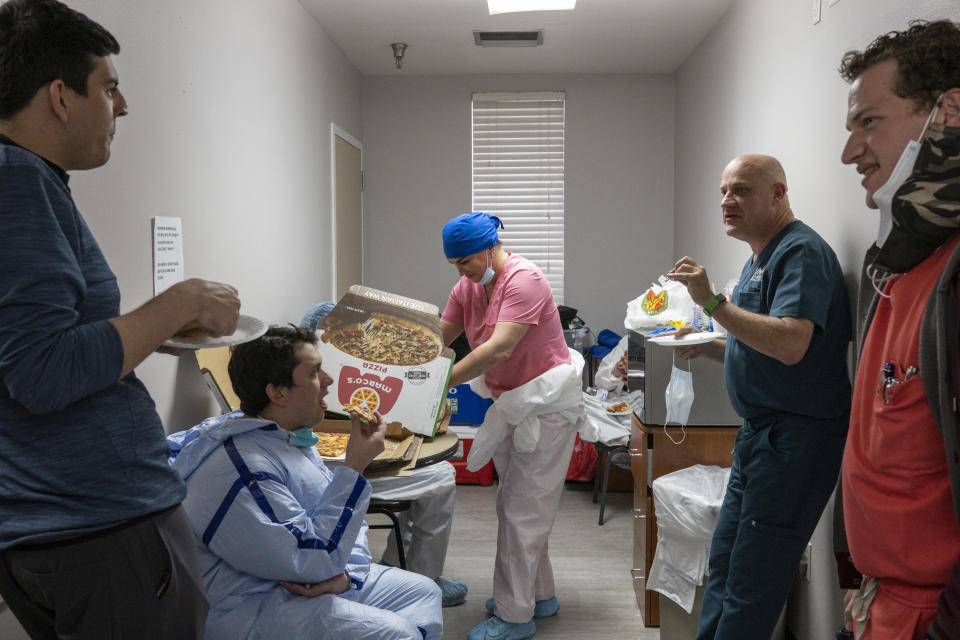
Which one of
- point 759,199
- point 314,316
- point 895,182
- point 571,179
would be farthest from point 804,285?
point 571,179

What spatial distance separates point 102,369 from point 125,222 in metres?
1.17

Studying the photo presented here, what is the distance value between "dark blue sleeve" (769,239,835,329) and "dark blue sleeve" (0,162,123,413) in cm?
156

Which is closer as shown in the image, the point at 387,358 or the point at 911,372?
the point at 911,372

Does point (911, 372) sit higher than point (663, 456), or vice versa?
point (911, 372)

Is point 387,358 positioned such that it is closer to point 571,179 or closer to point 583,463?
point 583,463

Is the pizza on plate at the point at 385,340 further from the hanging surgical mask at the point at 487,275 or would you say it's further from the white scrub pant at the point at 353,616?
the white scrub pant at the point at 353,616

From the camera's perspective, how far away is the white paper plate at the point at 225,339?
1219 mm

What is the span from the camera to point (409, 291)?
5551mm

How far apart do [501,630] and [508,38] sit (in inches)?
130

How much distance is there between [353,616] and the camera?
5.46ft

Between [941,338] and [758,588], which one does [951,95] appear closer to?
[941,338]

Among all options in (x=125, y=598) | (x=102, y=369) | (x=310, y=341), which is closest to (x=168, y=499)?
(x=125, y=598)

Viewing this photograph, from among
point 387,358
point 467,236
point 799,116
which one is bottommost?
point 387,358

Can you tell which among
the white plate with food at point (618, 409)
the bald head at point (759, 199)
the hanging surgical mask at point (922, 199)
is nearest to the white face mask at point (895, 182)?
→ the hanging surgical mask at point (922, 199)
